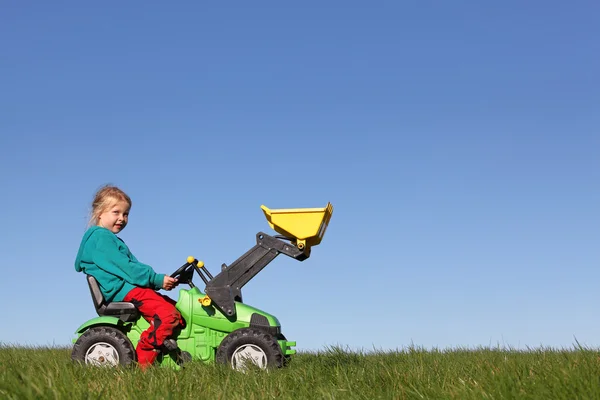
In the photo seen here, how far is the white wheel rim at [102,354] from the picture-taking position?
272 inches

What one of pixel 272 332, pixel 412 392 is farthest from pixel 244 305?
pixel 412 392

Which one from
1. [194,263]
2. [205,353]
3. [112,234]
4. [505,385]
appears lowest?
[505,385]

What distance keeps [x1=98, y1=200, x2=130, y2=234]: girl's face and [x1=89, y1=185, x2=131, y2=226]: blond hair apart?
0.04m

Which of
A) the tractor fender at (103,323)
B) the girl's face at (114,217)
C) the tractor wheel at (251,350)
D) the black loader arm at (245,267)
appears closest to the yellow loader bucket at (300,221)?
the black loader arm at (245,267)

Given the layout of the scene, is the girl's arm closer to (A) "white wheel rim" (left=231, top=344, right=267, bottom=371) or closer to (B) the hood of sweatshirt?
(B) the hood of sweatshirt

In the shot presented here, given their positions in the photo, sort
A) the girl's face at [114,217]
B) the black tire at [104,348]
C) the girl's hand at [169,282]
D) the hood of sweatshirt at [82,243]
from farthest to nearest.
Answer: the girl's face at [114,217], the hood of sweatshirt at [82,243], the girl's hand at [169,282], the black tire at [104,348]

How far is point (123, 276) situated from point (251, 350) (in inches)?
67.3

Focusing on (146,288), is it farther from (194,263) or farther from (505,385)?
(505,385)

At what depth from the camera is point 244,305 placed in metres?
7.29

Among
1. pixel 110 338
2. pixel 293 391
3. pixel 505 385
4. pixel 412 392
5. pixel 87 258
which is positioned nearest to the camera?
pixel 505 385

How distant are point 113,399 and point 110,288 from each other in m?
3.25

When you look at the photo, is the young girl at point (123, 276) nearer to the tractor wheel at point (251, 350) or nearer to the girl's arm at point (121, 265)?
the girl's arm at point (121, 265)

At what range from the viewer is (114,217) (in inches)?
300

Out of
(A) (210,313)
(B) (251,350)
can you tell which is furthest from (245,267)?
(B) (251,350)
